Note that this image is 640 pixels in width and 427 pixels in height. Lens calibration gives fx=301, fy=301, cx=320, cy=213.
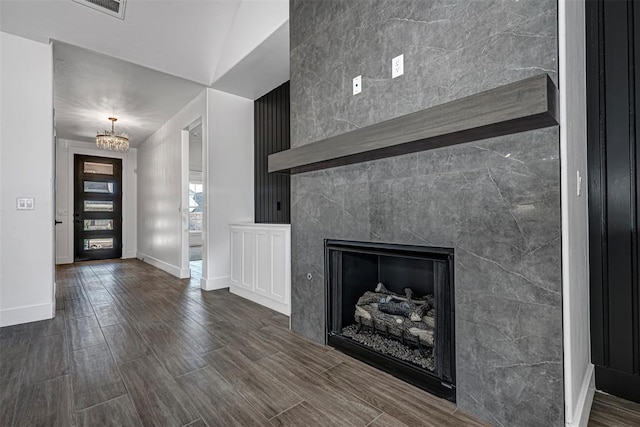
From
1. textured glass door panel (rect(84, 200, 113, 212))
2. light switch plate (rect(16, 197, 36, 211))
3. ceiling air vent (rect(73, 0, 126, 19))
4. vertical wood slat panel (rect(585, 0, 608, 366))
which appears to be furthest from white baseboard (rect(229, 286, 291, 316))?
textured glass door panel (rect(84, 200, 113, 212))

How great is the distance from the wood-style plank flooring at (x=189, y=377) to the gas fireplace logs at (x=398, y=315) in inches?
11.9

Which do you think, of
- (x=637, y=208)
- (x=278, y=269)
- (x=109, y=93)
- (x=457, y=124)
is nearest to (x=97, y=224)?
(x=109, y=93)

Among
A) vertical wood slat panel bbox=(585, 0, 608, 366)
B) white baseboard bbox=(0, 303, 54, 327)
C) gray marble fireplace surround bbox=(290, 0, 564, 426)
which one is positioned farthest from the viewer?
white baseboard bbox=(0, 303, 54, 327)

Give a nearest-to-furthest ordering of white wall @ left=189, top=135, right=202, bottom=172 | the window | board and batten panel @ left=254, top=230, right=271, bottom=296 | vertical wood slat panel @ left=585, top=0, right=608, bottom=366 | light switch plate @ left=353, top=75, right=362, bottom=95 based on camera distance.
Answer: vertical wood slat panel @ left=585, top=0, right=608, bottom=366 < light switch plate @ left=353, top=75, right=362, bottom=95 < board and batten panel @ left=254, top=230, right=271, bottom=296 < white wall @ left=189, top=135, right=202, bottom=172 < the window

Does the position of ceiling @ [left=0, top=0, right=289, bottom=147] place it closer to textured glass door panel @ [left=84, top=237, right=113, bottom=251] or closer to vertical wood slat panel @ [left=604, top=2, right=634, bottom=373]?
vertical wood slat panel @ [left=604, top=2, right=634, bottom=373]

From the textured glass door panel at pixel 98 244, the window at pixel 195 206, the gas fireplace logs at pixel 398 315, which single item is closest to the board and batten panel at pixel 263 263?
the gas fireplace logs at pixel 398 315

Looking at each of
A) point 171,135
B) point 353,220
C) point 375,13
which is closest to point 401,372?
point 353,220

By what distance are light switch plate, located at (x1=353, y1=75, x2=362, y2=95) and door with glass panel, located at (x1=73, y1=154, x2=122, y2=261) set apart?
25.0 ft

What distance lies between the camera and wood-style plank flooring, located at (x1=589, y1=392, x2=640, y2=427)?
4.83ft

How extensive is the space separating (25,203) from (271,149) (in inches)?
107

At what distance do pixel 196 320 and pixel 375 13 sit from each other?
9.79 feet

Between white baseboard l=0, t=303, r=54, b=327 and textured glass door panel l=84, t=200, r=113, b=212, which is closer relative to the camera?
white baseboard l=0, t=303, r=54, b=327

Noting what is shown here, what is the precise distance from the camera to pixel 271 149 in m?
4.28

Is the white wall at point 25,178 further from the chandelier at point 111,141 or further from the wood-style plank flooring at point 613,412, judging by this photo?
the wood-style plank flooring at point 613,412
